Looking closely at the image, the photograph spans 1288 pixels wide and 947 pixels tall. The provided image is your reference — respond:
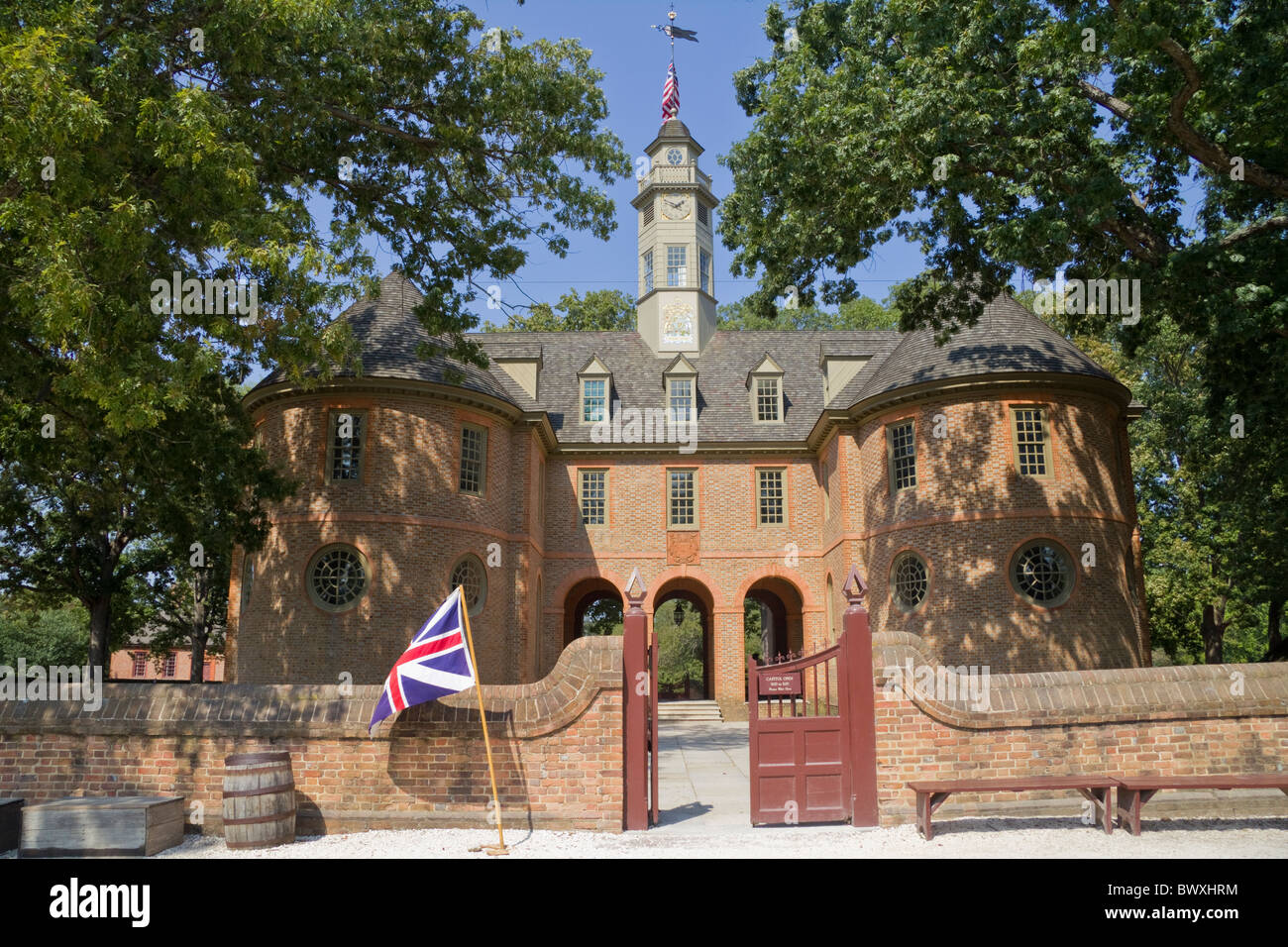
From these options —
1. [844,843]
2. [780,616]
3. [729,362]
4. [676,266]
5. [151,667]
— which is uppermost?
[676,266]

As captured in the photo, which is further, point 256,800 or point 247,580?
point 247,580

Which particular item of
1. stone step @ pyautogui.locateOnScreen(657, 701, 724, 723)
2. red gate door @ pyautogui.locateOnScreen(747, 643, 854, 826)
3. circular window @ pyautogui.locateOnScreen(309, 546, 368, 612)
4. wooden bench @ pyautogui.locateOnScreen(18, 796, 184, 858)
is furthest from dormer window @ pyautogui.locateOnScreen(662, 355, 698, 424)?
wooden bench @ pyautogui.locateOnScreen(18, 796, 184, 858)

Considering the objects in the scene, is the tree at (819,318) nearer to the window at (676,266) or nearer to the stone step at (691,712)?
the window at (676,266)

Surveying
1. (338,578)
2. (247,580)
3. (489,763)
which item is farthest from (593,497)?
(489,763)

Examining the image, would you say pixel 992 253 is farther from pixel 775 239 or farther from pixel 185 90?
pixel 185 90

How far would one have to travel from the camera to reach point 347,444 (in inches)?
774

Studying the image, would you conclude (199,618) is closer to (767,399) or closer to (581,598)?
(581,598)

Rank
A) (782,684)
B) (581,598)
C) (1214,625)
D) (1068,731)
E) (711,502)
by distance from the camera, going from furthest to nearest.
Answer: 1. (581,598)
2. (1214,625)
3. (711,502)
4. (782,684)
5. (1068,731)

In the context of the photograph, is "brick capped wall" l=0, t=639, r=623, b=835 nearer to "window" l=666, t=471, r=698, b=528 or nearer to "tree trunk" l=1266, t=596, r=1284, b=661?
"window" l=666, t=471, r=698, b=528

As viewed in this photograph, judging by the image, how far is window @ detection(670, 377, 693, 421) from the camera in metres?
26.6

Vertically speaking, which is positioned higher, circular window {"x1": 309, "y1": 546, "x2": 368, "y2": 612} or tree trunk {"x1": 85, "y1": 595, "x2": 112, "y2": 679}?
circular window {"x1": 309, "y1": 546, "x2": 368, "y2": 612}

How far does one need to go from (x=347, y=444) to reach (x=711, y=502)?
10504 millimetres

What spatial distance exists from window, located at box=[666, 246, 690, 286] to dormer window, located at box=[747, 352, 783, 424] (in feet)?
16.1

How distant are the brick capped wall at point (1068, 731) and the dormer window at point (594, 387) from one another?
17.8 metres
